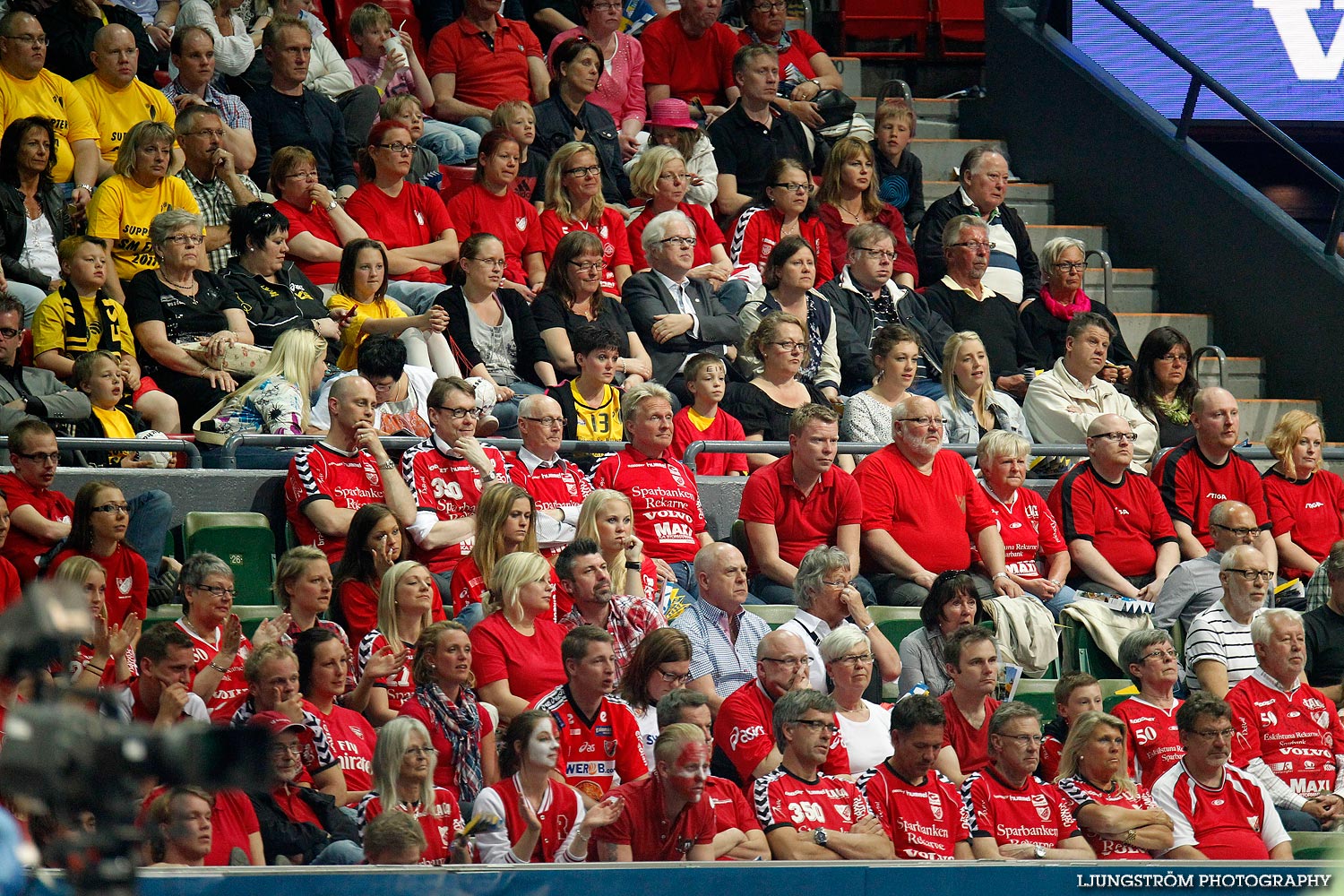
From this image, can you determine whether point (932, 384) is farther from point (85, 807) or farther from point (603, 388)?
point (85, 807)

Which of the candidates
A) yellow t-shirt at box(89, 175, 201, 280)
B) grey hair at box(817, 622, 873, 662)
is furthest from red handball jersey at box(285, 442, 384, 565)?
grey hair at box(817, 622, 873, 662)

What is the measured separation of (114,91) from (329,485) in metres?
3.13

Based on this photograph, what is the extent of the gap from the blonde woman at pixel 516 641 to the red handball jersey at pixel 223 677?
78 centimetres

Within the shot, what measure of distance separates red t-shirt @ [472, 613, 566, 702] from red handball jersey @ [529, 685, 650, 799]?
1.15 ft

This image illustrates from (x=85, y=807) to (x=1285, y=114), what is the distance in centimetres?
1032

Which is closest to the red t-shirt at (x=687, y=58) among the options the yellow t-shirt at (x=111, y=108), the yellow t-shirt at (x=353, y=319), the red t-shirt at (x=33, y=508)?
the yellow t-shirt at (x=111, y=108)

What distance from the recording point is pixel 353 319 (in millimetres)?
8391

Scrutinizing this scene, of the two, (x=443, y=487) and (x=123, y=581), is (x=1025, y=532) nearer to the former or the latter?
(x=443, y=487)

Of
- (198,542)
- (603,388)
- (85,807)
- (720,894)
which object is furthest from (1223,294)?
(85,807)

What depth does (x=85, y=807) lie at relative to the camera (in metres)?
2.09

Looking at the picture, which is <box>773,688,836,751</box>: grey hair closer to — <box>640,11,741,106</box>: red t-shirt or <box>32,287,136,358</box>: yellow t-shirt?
<box>32,287,136,358</box>: yellow t-shirt

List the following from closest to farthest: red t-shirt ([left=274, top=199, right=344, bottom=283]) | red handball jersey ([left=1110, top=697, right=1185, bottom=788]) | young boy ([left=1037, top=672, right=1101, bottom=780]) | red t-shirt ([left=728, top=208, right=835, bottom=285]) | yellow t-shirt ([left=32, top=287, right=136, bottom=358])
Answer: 1. young boy ([left=1037, top=672, right=1101, bottom=780])
2. red handball jersey ([left=1110, top=697, right=1185, bottom=788])
3. yellow t-shirt ([left=32, top=287, right=136, bottom=358])
4. red t-shirt ([left=274, top=199, right=344, bottom=283])
5. red t-shirt ([left=728, top=208, right=835, bottom=285])

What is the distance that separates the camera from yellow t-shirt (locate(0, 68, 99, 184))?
9.00 m

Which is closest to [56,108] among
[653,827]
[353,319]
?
[353,319]
